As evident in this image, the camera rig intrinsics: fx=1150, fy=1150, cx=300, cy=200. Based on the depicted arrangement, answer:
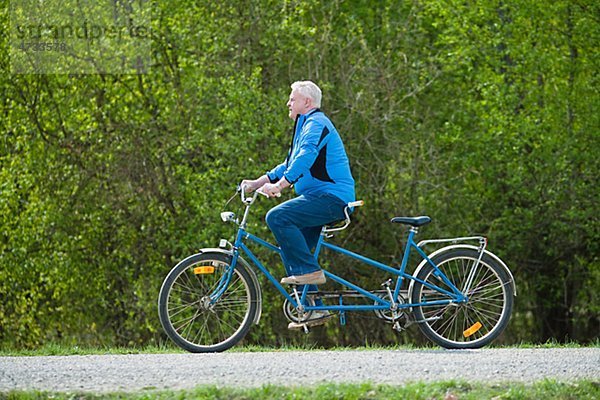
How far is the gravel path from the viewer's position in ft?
23.5

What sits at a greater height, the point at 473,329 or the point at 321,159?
the point at 321,159

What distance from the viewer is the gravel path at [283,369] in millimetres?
7152

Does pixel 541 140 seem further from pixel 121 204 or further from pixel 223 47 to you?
pixel 121 204

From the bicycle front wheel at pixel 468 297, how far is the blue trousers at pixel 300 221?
2.91 ft

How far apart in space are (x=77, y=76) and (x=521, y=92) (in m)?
6.95

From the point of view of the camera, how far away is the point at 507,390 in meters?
6.92

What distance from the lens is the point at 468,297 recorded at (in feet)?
29.6

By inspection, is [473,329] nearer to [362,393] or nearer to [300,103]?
[300,103]

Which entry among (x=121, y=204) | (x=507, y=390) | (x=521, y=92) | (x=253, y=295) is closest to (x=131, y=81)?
(x=121, y=204)

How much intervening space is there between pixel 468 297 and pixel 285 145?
25.3 ft

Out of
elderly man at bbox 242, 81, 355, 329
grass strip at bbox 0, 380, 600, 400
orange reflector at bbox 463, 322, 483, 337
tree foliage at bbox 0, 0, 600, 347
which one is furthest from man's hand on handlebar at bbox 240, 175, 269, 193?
tree foliage at bbox 0, 0, 600, 347

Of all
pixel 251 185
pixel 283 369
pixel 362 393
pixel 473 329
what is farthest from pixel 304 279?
pixel 362 393

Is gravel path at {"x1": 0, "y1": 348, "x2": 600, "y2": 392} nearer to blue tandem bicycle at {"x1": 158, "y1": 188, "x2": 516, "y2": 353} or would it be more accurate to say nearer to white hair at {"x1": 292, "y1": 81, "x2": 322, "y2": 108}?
blue tandem bicycle at {"x1": 158, "y1": 188, "x2": 516, "y2": 353}

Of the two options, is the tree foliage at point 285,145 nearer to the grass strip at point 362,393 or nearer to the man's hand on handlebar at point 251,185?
the man's hand on handlebar at point 251,185
